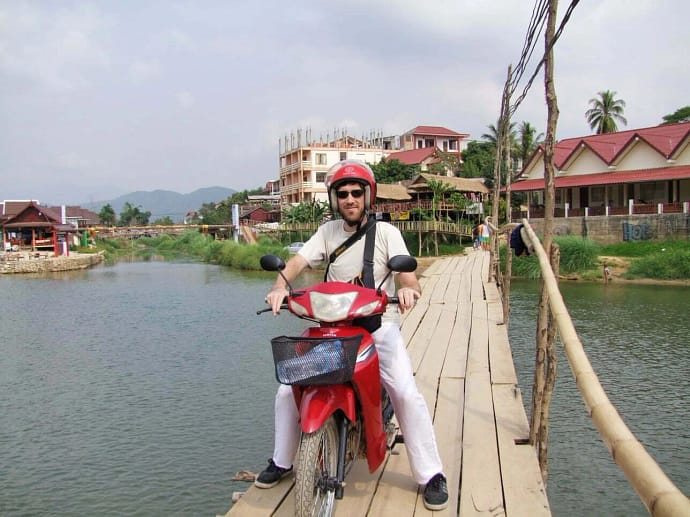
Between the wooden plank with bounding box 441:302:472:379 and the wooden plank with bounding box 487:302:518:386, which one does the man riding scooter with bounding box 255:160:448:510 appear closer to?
the wooden plank with bounding box 487:302:518:386

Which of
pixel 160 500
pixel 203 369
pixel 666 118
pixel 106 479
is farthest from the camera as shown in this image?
pixel 666 118

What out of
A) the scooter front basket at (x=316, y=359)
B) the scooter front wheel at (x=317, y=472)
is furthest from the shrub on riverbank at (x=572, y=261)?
the scooter front basket at (x=316, y=359)

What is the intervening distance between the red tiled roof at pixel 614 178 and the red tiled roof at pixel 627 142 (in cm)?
65

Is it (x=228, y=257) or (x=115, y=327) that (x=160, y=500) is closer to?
(x=115, y=327)

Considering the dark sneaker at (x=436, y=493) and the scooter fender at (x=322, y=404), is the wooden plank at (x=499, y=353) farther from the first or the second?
the scooter fender at (x=322, y=404)

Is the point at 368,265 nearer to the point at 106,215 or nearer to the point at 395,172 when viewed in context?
the point at 395,172

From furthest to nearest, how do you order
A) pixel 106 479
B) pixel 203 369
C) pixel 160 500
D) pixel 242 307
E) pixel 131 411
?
pixel 242 307, pixel 203 369, pixel 131 411, pixel 106 479, pixel 160 500

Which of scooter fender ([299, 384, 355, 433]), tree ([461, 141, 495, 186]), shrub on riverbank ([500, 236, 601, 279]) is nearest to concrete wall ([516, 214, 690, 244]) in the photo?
shrub on riverbank ([500, 236, 601, 279])

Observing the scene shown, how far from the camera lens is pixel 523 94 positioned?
9133mm

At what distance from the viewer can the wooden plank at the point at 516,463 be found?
9.83ft

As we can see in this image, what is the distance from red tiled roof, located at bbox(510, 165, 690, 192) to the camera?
24.9 meters

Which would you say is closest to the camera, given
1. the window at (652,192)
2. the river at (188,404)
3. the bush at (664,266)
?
the river at (188,404)

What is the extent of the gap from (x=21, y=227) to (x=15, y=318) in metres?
26.4

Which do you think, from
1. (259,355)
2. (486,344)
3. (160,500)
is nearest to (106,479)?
(160,500)
